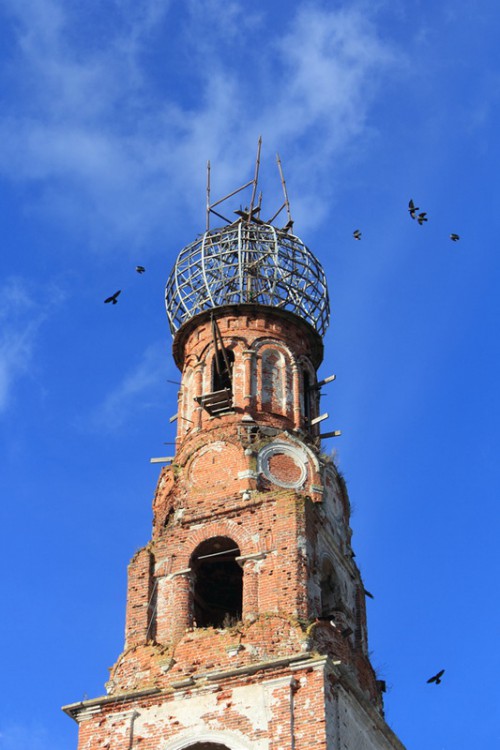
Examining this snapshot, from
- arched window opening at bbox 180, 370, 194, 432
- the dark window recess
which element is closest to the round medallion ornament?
the dark window recess

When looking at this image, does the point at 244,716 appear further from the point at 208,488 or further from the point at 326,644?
the point at 208,488

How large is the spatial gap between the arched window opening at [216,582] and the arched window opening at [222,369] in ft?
17.3

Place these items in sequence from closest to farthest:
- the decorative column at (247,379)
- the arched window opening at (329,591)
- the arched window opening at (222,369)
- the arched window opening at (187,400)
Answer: the arched window opening at (329,591)
the decorative column at (247,379)
the arched window opening at (187,400)
the arched window opening at (222,369)

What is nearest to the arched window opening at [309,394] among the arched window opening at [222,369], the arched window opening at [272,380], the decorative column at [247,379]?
the arched window opening at [272,380]

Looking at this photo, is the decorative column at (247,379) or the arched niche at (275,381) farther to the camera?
the arched niche at (275,381)

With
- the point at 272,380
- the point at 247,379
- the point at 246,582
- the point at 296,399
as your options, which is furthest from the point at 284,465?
the point at 246,582

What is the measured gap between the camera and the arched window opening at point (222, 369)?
36.5 m

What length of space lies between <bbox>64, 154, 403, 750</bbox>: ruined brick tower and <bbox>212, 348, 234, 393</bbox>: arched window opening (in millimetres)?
41

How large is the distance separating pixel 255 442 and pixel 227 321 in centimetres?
462

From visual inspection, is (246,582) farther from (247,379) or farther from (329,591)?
(247,379)

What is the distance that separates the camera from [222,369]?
36.7m

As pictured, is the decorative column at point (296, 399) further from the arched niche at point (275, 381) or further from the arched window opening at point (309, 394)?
the arched window opening at point (309, 394)

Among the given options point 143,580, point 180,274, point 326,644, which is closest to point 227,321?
point 180,274

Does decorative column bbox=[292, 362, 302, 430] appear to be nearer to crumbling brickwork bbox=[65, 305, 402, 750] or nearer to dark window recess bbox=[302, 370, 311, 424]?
crumbling brickwork bbox=[65, 305, 402, 750]
